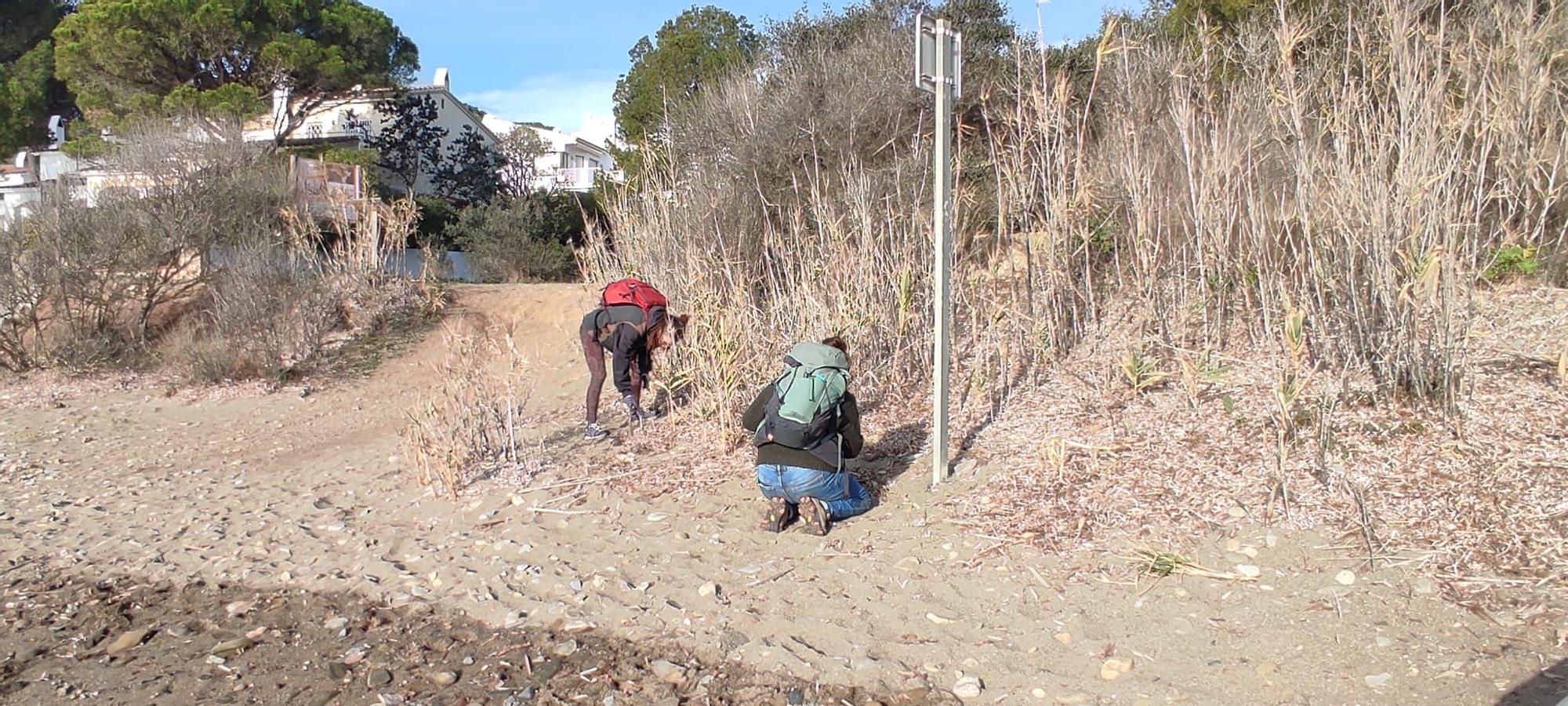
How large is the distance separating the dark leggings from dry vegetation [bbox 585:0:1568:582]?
41 centimetres

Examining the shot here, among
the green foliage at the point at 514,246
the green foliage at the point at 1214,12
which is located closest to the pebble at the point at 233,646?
the green foliage at the point at 1214,12

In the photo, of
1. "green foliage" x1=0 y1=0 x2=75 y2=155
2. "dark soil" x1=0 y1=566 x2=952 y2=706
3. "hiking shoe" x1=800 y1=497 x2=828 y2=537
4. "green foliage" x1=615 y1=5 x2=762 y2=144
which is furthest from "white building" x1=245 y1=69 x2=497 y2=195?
"hiking shoe" x1=800 y1=497 x2=828 y2=537

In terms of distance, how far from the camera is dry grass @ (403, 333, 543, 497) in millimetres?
5875

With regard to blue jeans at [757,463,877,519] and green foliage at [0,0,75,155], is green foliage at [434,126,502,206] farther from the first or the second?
blue jeans at [757,463,877,519]

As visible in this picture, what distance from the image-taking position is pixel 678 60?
66.3 feet

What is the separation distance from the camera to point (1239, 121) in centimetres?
646

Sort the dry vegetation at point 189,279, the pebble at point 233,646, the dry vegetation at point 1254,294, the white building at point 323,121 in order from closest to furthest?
the pebble at point 233,646 → the dry vegetation at point 1254,294 → the dry vegetation at point 189,279 → the white building at point 323,121

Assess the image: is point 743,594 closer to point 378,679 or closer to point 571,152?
point 378,679

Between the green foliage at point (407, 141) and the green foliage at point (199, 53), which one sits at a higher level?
the green foliage at point (199, 53)

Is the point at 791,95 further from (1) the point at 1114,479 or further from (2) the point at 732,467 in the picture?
(1) the point at 1114,479

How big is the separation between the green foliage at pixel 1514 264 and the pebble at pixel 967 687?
15.9 feet

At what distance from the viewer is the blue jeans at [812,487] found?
482 centimetres

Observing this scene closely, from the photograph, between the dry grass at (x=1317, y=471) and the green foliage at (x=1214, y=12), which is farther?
the green foliage at (x=1214, y=12)

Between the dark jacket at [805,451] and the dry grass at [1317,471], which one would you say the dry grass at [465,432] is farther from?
the dry grass at [1317,471]
